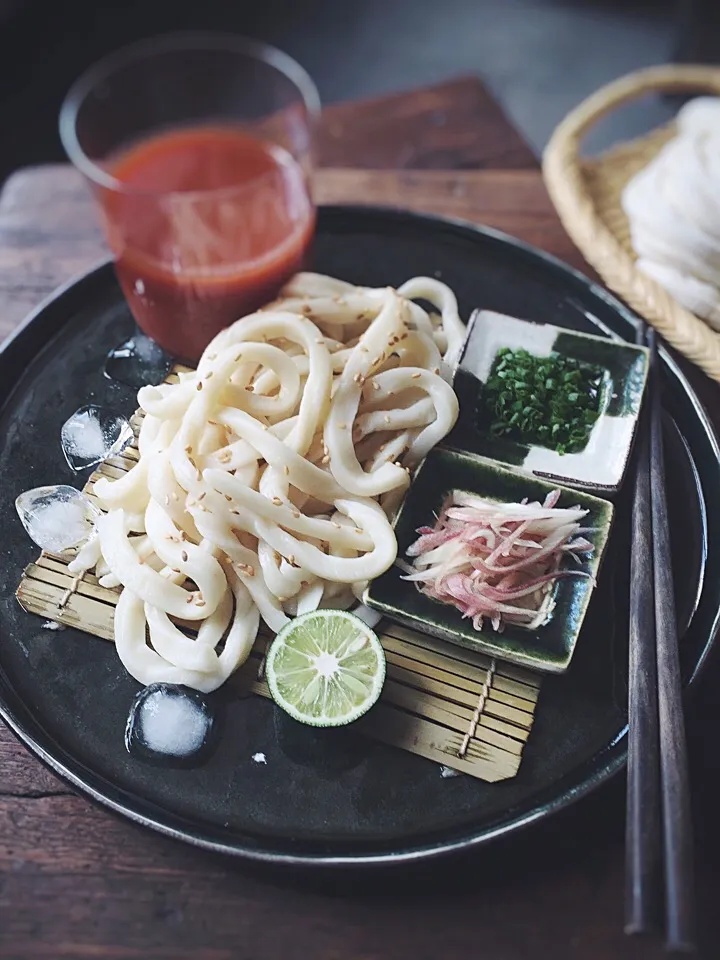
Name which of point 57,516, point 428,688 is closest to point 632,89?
point 428,688

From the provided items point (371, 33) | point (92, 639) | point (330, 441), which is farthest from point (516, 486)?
point (371, 33)

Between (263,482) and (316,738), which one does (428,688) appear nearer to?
(316,738)

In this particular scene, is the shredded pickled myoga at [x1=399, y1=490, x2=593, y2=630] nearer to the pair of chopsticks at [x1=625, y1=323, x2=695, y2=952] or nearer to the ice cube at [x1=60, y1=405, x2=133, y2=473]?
the pair of chopsticks at [x1=625, y1=323, x2=695, y2=952]

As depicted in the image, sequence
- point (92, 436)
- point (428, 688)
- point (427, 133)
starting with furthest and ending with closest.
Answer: point (427, 133) < point (92, 436) < point (428, 688)

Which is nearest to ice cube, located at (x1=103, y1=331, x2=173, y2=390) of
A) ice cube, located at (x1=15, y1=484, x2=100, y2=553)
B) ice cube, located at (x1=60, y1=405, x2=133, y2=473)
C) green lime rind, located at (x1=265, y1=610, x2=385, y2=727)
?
ice cube, located at (x1=60, y1=405, x2=133, y2=473)

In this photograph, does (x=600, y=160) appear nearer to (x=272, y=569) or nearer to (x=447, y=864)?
(x=272, y=569)
